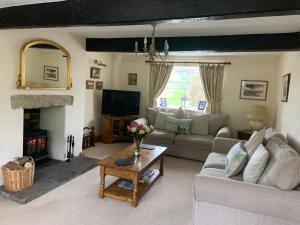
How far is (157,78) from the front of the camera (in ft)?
19.7

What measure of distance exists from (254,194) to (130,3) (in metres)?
1.95

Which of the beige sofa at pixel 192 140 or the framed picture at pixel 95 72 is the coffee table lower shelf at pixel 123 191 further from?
the framed picture at pixel 95 72

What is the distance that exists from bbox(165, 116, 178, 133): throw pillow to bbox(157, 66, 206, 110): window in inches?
30.2

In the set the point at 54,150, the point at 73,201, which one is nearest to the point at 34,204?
the point at 73,201

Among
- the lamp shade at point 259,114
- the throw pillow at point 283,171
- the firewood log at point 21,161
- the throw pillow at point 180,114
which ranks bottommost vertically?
the firewood log at point 21,161

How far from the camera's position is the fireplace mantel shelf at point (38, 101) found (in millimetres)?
3229

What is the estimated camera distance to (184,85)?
593 cm

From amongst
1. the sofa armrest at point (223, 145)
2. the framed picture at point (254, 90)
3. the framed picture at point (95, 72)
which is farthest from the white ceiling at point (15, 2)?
the framed picture at point (254, 90)

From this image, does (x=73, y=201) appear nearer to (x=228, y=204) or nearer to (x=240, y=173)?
(x=228, y=204)

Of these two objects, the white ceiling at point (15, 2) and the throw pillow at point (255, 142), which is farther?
the throw pillow at point (255, 142)

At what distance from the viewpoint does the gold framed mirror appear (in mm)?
3316

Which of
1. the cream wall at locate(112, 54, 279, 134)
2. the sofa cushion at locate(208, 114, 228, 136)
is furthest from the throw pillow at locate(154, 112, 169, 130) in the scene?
the cream wall at locate(112, 54, 279, 134)

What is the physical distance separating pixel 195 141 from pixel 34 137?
9.77ft

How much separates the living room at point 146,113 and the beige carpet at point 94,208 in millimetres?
11
